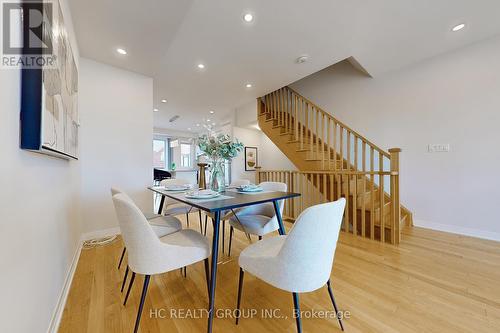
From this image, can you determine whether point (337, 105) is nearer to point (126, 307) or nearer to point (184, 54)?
point (184, 54)

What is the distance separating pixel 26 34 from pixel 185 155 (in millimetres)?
7686

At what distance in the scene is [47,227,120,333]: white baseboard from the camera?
1.16m

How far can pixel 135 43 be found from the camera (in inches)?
85.6

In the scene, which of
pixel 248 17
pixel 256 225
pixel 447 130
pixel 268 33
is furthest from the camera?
pixel 447 130

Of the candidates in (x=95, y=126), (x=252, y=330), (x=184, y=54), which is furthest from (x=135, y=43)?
(x=252, y=330)

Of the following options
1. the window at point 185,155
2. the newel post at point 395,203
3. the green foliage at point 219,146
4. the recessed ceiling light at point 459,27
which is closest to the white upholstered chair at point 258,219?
the green foliage at point 219,146

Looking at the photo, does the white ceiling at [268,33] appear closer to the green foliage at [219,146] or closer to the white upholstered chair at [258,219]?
the green foliage at [219,146]

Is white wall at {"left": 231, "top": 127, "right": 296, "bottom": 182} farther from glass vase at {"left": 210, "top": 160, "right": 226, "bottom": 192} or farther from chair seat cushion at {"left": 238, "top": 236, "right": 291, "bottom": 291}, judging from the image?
chair seat cushion at {"left": 238, "top": 236, "right": 291, "bottom": 291}

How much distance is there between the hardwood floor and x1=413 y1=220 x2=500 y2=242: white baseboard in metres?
0.52

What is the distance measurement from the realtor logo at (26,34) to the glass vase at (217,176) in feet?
4.20

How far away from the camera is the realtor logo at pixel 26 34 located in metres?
0.74

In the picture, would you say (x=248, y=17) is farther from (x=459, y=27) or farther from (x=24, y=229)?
(x=459, y=27)

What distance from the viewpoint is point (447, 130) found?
2844 mm

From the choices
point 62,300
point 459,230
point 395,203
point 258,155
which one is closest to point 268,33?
point 395,203
